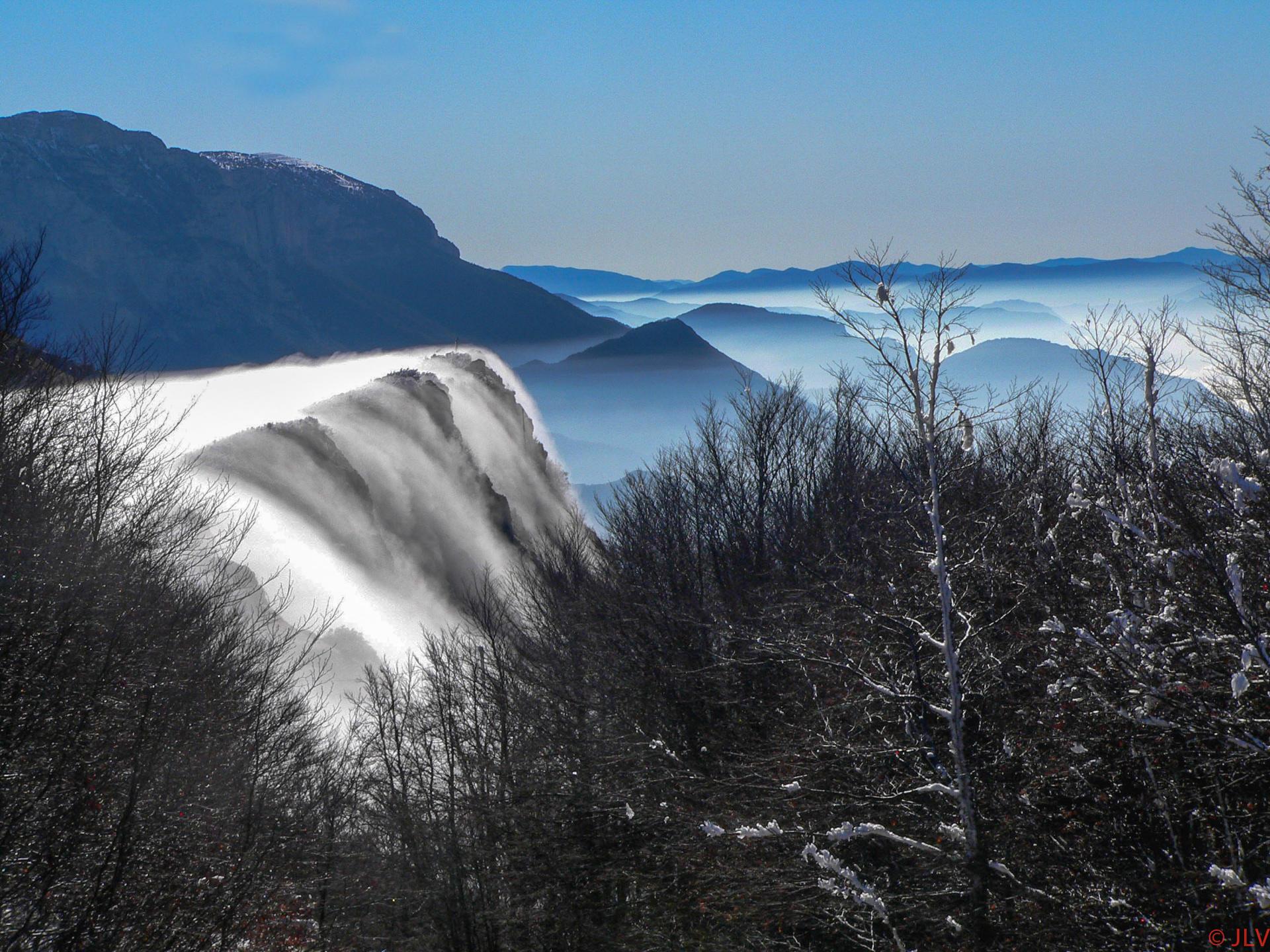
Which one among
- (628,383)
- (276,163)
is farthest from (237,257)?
(628,383)

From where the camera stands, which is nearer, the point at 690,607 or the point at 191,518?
the point at 191,518

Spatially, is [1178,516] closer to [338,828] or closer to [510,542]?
[338,828]

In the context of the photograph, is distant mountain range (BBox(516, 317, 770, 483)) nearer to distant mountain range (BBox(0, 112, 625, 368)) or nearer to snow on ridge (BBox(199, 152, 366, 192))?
distant mountain range (BBox(0, 112, 625, 368))

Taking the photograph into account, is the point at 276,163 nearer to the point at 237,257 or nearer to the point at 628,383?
the point at 237,257

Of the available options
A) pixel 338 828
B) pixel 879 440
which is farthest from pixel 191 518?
pixel 879 440

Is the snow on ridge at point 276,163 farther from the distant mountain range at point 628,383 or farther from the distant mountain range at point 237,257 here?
the distant mountain range at point 628,383

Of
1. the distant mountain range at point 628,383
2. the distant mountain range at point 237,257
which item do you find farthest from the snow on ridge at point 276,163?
the distant mountain range at point 628,383
